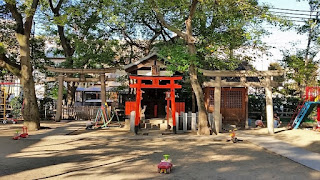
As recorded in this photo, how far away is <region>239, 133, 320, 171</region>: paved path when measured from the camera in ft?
28.0

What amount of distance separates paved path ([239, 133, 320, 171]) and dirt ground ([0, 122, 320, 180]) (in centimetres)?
35

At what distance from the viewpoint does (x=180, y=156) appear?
9.51 m

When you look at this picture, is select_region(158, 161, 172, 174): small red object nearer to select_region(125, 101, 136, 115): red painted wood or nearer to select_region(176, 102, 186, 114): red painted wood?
select_region(125, 101, 136, 115): red painted wood

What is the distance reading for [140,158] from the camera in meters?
9.12

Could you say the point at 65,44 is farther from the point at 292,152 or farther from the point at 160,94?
the point at 292,152

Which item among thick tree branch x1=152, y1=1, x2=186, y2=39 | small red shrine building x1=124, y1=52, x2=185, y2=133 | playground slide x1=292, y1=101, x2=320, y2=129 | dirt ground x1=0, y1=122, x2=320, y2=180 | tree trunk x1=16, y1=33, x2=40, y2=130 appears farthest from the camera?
playground slide x1=292, y1=101, x2=320, y2=129

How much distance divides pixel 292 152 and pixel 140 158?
17.7ft

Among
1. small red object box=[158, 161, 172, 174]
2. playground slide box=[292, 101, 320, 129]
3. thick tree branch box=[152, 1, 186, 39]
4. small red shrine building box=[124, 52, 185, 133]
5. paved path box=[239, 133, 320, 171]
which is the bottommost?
paved path box=[239, 133, 320, 171]

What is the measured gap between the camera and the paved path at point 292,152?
853 cm

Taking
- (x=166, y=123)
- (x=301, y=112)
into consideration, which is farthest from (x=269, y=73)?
(x=166, y=123)

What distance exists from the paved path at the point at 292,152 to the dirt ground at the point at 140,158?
351 millimetres

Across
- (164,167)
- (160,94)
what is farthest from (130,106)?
(164,167)

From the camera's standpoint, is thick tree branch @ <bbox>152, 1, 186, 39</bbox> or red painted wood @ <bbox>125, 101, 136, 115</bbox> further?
red painted wood @ <bbox>125, 101, 136, 115</bbox>

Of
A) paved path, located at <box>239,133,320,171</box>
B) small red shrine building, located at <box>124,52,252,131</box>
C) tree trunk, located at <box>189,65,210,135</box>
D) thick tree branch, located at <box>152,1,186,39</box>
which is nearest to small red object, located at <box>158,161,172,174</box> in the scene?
paved path, located at <box>239,133,320,171</box>
